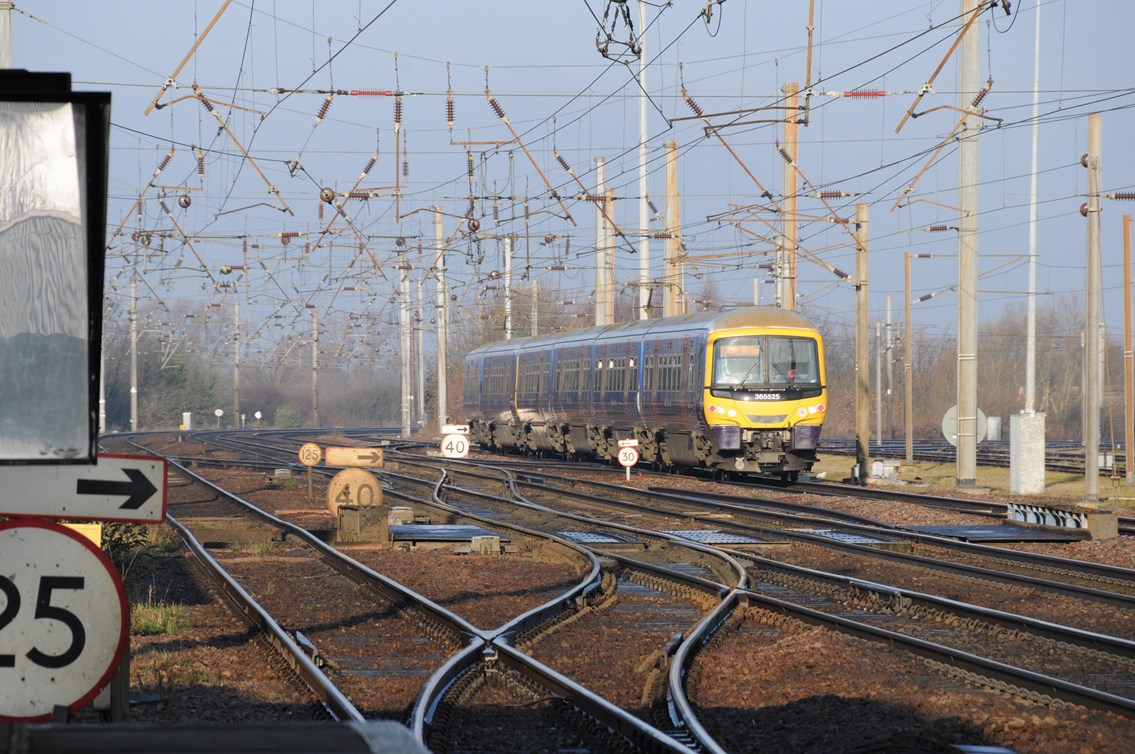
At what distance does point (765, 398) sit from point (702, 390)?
4.19 ft

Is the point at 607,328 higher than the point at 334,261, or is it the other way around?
the point at 334,261

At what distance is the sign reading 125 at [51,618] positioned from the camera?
473cm

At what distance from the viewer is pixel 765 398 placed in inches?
1169

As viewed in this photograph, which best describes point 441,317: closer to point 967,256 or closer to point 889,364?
point 889,364

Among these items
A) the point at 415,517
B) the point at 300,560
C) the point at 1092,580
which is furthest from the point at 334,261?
the point at 1092,580

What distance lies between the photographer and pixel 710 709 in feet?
28.3

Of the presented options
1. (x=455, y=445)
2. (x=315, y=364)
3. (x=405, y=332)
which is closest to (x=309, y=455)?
(x=455, y=445)

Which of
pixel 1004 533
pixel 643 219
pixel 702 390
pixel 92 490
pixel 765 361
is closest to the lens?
pixel 92 490

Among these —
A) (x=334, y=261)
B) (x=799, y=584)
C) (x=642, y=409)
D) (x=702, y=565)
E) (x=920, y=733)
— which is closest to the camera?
(x=920, y=733)

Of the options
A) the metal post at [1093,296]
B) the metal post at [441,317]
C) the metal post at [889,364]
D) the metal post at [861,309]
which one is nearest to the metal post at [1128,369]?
the metal post at [861,309]

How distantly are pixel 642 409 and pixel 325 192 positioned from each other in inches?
337

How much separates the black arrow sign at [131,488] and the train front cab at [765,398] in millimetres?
24261

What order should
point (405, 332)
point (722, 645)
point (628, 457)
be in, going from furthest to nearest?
point (405, 332) < point (628, 457) < point (722, 645)

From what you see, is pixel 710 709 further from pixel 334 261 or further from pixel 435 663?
pixel 334 261
